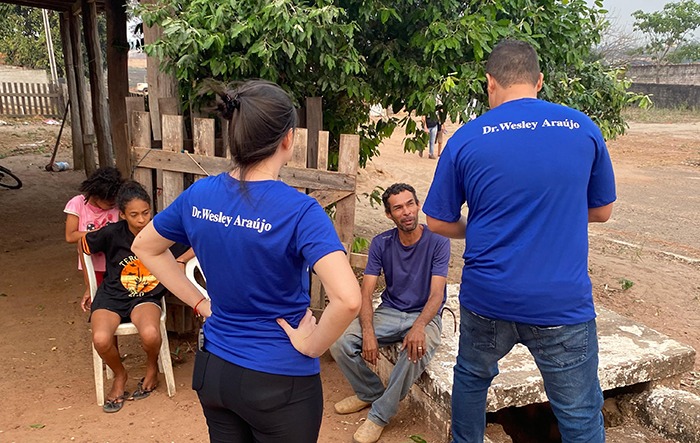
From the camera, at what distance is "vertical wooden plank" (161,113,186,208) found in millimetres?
4188

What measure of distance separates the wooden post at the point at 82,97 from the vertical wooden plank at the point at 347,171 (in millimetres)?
7296

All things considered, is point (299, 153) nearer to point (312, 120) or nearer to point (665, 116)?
point (312, 120)

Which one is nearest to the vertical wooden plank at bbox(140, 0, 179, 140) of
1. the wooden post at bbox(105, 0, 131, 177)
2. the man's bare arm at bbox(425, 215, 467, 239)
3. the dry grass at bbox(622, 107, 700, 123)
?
the wooden post at bbox(105, 0, 131, 177)

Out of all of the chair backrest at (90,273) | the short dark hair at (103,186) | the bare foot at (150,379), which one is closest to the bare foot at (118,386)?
the bare foot at (150,379)

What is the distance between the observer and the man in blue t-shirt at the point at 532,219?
226 centimetres

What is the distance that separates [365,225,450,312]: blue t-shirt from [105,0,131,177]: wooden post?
4.04 meters

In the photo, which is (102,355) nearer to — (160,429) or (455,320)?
(160,429)

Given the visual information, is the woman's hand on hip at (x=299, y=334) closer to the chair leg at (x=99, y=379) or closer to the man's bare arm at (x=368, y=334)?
the man's bare arm at (x=368, y=334)


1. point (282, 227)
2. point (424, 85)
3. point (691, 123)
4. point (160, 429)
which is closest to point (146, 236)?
point (282, 227)

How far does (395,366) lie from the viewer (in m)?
3.42

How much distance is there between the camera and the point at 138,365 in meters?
4.33

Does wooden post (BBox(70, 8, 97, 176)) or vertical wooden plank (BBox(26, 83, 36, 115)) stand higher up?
wooden post (BBox(70, 8, 97, 176))

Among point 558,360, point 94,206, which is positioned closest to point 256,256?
point 558,360

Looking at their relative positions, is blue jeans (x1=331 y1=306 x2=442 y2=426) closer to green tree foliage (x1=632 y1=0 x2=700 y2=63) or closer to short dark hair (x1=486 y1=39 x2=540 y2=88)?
short dark hair (x1=486 y1=39 x2=540 y2=88)
